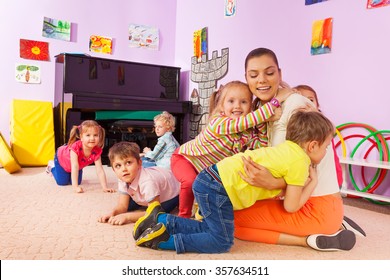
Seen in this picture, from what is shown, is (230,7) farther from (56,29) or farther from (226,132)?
(226,132)

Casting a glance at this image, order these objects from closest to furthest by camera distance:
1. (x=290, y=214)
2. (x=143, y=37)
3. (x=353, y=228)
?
1. (x=290, y=214)
2. (x=353, y=228)
3. (x=143, y=37)

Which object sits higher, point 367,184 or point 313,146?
point 313,146

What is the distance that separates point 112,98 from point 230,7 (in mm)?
1433

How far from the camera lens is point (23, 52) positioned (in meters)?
3.53

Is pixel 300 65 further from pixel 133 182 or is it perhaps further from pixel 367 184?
pixel 133 182

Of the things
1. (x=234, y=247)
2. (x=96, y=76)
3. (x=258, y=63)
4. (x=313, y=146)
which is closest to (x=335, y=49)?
(x=258, y=63)

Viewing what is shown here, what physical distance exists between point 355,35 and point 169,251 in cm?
202

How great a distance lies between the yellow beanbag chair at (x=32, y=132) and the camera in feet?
11.1

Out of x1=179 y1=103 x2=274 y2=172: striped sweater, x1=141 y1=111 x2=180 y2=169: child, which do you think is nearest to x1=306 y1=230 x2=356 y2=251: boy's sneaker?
x1=179 y1=103 x2=274 y2=172: striped sweater

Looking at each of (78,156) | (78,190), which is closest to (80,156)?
(78,156)

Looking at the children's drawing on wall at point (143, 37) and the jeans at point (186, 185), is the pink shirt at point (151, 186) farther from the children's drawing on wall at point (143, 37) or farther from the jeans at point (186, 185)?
the children's drawing on wall at point (143, 37)

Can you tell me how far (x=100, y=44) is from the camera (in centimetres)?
394

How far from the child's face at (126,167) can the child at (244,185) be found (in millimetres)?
395

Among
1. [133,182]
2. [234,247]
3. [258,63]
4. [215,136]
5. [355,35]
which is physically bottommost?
[234,247]
